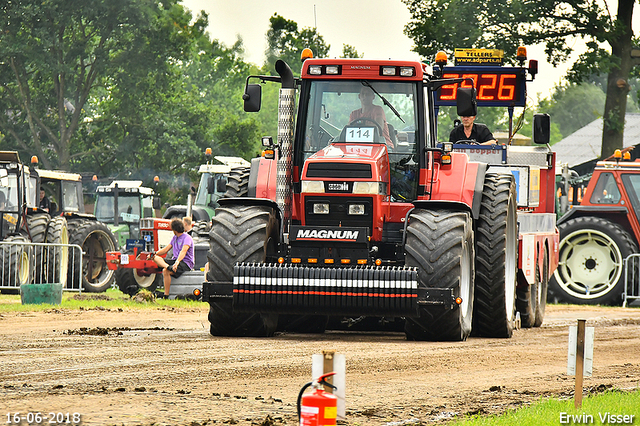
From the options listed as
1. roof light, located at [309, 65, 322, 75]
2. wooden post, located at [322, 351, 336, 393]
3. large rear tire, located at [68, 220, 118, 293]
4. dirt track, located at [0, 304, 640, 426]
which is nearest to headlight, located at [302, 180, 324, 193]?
roof light, located at [309, 65, 322, 75]

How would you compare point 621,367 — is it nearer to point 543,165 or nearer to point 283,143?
point 283,143

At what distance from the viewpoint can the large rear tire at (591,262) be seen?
2248cm

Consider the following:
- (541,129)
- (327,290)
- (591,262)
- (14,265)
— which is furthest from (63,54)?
(327,290)

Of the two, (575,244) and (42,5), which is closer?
(575,244)

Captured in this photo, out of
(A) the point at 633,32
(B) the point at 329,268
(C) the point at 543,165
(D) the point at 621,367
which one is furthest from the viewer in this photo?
(A) the point at 633,32

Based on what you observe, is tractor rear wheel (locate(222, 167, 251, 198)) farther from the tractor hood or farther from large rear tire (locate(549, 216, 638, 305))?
large rear tire (locate(549, 216, 638, 305))

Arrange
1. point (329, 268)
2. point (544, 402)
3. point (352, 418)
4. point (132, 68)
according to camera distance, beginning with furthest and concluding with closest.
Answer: point (132, 68), point (329, 268), point (544, 402), point (352, 418)

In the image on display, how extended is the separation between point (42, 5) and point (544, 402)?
38.8 meters

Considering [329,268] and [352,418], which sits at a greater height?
[329,268]

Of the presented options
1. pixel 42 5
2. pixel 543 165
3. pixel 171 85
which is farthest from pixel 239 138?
pixel 543 165

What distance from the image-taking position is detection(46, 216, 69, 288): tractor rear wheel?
65.3 feet

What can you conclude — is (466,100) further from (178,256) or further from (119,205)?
(119,205)

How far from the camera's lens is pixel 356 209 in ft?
36.7

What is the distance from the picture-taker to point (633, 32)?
90.1ft
